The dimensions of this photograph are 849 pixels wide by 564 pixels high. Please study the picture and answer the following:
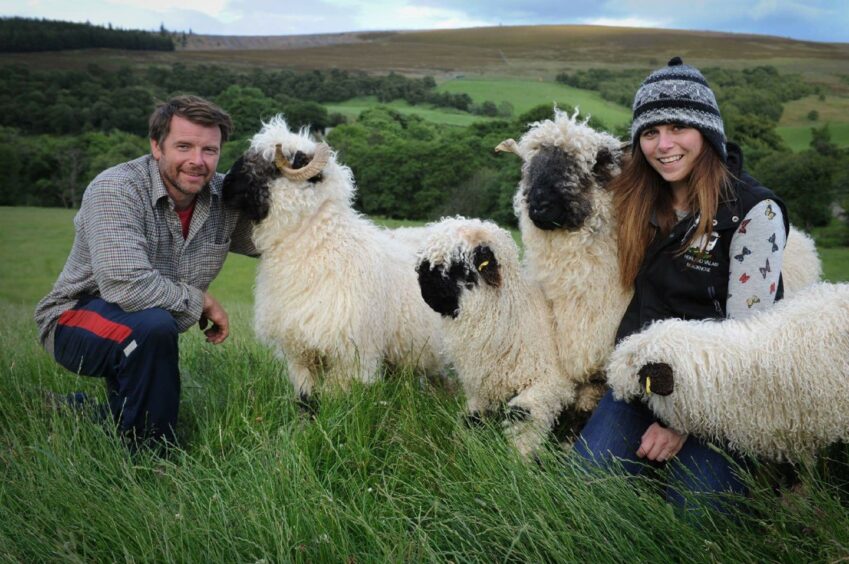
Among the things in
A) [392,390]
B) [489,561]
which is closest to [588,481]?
[489,561]

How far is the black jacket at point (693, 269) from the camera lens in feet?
10.5

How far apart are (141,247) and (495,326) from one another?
2359 mm

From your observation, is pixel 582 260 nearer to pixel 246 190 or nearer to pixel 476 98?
pixel 246 190

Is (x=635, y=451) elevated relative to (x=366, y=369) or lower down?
elevated

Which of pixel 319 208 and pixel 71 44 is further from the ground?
pixel 71 44

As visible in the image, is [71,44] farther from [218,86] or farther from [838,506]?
[838,506]

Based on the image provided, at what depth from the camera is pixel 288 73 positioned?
40188 millimetres

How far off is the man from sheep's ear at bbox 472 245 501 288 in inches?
77.2

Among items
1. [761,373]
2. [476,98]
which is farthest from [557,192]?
[476,98]

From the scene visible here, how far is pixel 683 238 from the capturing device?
335 cm

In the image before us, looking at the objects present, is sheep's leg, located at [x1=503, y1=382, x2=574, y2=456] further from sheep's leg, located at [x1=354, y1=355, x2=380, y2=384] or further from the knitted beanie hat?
the knitted beanie hat

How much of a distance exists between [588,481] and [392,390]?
5.50 feet

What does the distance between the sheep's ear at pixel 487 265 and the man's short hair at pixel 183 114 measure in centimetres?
210

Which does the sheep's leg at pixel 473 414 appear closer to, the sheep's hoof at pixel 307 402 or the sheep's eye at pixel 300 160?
the sheep's hoof at pixel 307 402
